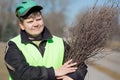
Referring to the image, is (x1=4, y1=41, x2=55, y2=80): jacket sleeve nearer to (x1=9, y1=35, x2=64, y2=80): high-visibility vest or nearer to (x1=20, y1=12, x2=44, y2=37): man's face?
(x1=9, y1=35, x2=64, y2=80): high-visibility vest

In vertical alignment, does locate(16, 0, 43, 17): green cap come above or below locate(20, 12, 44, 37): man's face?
above

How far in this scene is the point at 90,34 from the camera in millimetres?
5020

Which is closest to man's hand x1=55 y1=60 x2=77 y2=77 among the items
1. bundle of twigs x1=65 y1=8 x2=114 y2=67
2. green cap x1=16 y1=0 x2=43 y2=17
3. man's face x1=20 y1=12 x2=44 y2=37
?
bundle of twigs x1=65 y1=8 x2=114 y2=67

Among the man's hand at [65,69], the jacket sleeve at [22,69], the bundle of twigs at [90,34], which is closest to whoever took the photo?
the jacket sleeve at [22,69]

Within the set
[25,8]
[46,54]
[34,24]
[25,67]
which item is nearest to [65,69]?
[46,54]

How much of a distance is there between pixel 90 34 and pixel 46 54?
0.73 meters

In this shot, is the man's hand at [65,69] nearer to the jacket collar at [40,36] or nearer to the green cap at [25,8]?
the jacket collar at [40,36]

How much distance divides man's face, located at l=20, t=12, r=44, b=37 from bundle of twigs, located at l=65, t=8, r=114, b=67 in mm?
528

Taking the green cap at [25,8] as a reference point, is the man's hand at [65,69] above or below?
below

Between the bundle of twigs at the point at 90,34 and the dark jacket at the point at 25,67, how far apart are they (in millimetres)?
398

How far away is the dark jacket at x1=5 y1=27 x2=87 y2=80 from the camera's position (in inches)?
169

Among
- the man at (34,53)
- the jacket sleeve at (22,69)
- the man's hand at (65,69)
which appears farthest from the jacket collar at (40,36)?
the man's hand at (65,69)

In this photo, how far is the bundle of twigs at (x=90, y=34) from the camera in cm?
493

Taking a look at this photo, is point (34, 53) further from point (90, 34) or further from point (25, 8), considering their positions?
point (90, 34)
